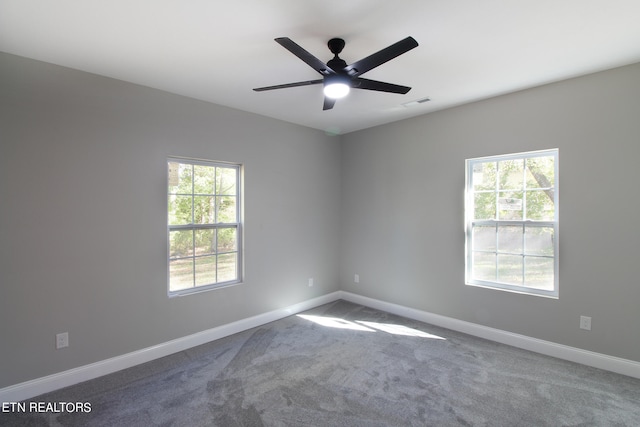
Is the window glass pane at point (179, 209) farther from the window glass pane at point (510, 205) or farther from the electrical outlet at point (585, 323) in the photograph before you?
the electrical outlet at point (585, 323)

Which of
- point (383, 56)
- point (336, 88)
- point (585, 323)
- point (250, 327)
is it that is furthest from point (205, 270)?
point (585, 323)

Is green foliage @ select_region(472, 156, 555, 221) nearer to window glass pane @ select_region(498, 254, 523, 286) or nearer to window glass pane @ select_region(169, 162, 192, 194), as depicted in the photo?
window glass pane @ select_region(498, 254, 523, 286)

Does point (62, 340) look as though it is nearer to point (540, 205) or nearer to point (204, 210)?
point (204, 210)

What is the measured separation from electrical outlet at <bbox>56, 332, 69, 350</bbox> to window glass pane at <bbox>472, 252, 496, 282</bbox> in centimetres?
410

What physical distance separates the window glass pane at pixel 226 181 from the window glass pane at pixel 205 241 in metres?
0.48

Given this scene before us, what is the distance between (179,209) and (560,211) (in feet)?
12.7

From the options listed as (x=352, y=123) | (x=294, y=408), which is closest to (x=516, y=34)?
(x=352, y=123)

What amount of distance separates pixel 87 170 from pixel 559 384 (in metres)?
4.40

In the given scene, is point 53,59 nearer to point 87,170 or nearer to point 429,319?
point 87,170

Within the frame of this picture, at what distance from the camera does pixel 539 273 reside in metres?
3.08

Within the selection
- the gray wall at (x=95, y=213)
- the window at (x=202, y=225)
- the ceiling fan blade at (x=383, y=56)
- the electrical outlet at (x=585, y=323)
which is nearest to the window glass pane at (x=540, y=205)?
the electrical outlet at (x=585, y=323)

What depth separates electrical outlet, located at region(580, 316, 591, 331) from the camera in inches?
108

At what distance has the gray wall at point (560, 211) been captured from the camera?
2611mm

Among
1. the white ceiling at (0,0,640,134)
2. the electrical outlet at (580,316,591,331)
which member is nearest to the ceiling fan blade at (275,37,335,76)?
the white ceiling at (0,0,640,134)
